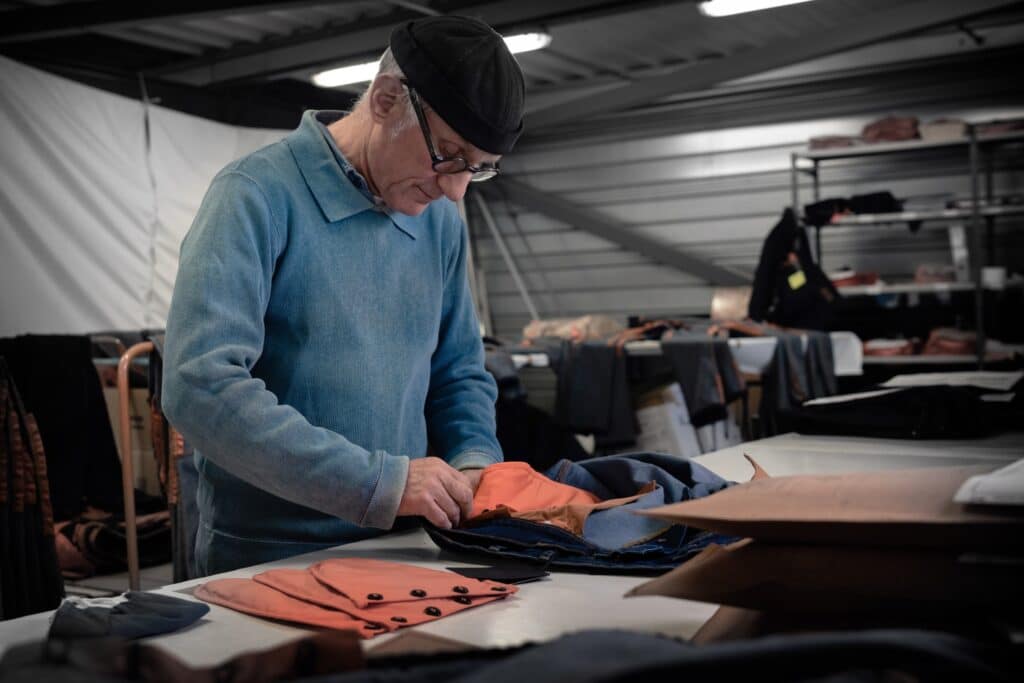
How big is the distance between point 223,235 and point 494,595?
2.42ft

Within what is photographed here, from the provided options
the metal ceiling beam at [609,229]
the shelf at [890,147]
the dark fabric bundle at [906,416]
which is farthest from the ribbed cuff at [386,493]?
the metal ceiling beam at [609,229]

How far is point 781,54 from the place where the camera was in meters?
7.69

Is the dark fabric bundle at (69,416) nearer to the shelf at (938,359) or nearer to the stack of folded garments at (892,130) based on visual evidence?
the shelf at (938,359)

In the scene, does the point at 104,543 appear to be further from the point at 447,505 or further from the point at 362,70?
the point at 362,70

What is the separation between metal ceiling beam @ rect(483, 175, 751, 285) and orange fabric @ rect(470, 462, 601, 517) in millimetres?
7844

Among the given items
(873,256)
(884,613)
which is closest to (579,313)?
(873,256)

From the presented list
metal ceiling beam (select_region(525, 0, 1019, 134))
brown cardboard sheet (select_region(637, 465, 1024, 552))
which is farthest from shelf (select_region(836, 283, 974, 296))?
brown cardboard sheet (select_region(637, 465, 1024, 552))

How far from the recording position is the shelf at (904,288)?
25.3ft

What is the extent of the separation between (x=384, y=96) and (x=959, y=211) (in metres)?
6.88

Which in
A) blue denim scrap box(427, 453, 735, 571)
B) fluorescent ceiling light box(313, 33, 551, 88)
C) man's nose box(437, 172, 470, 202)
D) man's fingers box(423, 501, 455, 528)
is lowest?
blue denim scrap box(427, 453, 735, 571)

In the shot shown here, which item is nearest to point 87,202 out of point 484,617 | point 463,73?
point 463,73

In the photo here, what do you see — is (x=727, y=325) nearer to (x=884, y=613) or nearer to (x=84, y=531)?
(x=84, y=531)

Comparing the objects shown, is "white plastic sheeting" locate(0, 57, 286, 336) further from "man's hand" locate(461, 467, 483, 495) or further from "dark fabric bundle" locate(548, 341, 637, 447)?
"man's hand" locate(461, 467, 483, 495)

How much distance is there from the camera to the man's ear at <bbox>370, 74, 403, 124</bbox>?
1805mm
